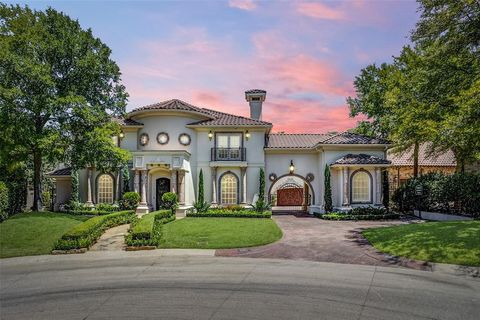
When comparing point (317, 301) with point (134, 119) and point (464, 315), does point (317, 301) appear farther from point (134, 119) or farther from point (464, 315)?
point (134, 119)

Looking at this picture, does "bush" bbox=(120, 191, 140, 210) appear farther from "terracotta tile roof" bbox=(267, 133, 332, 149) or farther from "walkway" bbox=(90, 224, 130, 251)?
"terracotta tile roof" bbox=(267, 133, 332, 149)

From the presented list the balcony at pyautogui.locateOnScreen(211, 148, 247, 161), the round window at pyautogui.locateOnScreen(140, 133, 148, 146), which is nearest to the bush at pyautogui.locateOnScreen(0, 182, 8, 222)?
the round window at pyautogui.locateOnScreen(140, 133, 148, 146)

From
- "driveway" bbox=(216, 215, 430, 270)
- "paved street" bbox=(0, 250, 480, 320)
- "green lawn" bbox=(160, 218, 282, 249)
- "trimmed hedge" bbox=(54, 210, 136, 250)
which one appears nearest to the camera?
"paved street" bbox=(0, 250, 480, 320)

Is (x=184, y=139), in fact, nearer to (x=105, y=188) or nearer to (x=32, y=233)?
(x=105, y=188)

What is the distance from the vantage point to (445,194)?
22.8 meters

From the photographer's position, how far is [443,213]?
74.7ft

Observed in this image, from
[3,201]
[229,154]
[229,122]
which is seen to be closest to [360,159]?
[229,154]

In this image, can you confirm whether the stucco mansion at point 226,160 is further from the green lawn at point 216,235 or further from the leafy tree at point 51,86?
the green lawn at point 216,235

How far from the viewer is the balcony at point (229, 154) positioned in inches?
1080

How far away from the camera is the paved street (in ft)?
23.3

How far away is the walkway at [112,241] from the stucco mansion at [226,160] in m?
8.23

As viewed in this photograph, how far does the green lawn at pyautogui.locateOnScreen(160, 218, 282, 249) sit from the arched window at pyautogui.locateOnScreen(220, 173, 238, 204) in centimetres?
754

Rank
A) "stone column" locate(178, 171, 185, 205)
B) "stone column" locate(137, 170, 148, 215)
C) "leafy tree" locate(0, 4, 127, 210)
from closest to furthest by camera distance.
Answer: "leafy tree" locate(0, 4, 127, 210)
"stone column" locate(178, 171, 185, 205)
"stone column" locate(137, 170, 148, 215)

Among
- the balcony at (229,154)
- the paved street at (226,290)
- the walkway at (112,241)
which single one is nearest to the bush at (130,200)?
the walkway at (112,241)
